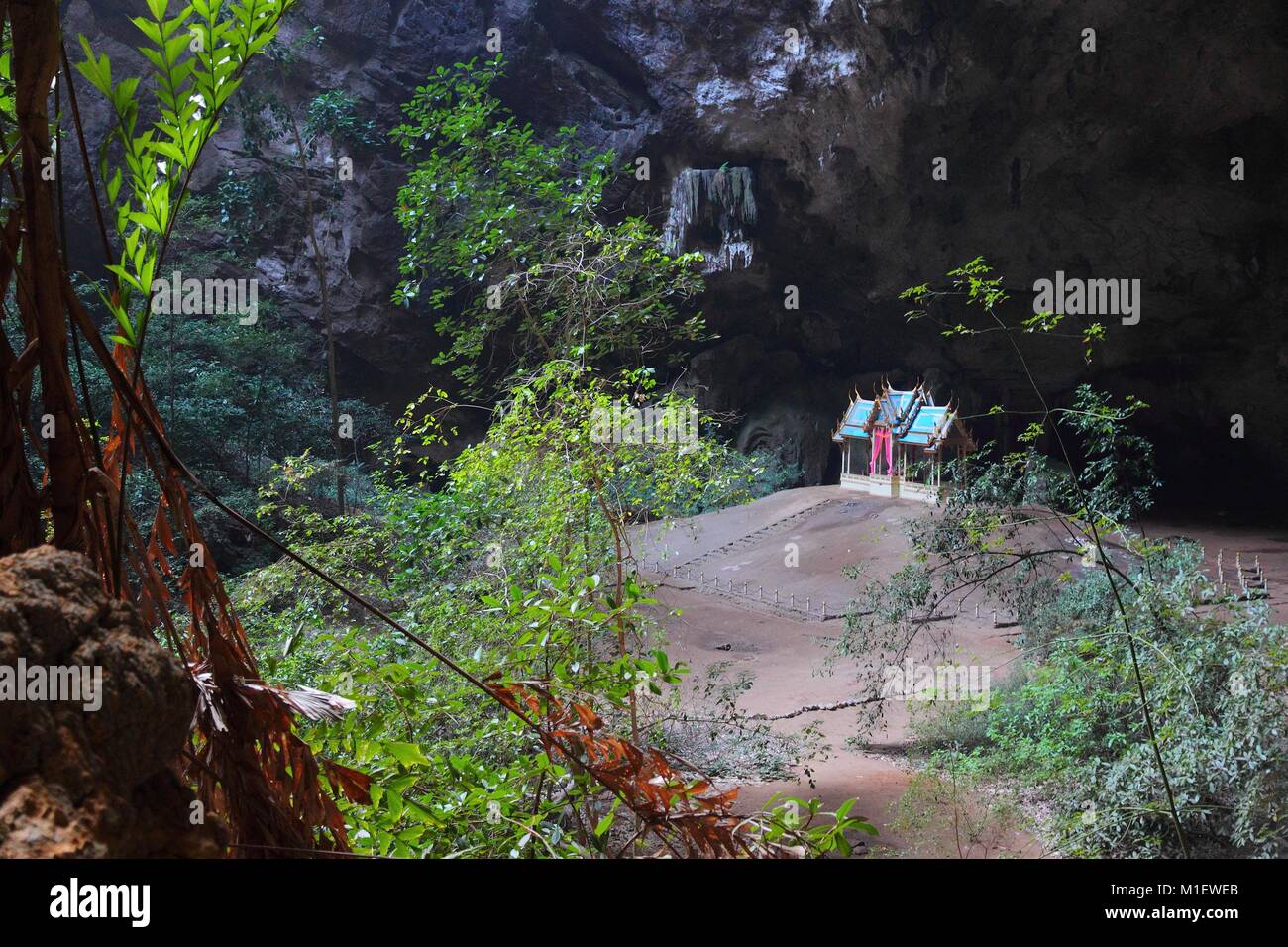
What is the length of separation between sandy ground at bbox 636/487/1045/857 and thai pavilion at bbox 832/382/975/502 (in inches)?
8.9

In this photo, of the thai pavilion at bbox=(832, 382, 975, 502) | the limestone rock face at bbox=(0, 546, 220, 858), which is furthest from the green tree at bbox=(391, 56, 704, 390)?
the thai pavilion at bbox=(832, 382, 975, 502)

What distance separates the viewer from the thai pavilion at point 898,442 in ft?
26.5

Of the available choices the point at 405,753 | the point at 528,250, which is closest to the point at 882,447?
the point at 528,250

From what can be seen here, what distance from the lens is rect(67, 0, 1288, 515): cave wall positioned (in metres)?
7.99

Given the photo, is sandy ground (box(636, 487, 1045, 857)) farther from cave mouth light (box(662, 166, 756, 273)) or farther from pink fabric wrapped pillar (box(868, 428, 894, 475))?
cave mouth light (box(662, 166, 756, 273))

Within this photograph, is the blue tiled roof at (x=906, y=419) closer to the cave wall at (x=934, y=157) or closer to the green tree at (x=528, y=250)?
the cave wall at (x=934, y=157)

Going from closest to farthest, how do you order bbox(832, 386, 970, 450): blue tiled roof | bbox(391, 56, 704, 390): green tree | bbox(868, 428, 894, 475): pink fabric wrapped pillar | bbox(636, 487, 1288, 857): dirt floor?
1. bbox(636, 487, 1288, 857): dirt floor
2. bbox(391, 56, 704, 390): green tree
3. bbox(832, 386, 970, 450): blue tiled roof
4. bbox(868, 428, 894, 475): pink fabric wrapped pillar

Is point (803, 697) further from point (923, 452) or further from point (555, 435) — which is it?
point (923, 452)

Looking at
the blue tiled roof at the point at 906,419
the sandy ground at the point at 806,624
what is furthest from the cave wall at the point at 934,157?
the sandy ground at the point at 806,624

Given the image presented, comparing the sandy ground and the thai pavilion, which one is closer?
the sandy ground

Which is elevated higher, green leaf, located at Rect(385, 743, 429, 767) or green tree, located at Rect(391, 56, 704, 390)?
green tree, located at Rect(391, 56, 704, 390)

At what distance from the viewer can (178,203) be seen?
0.70 meters
